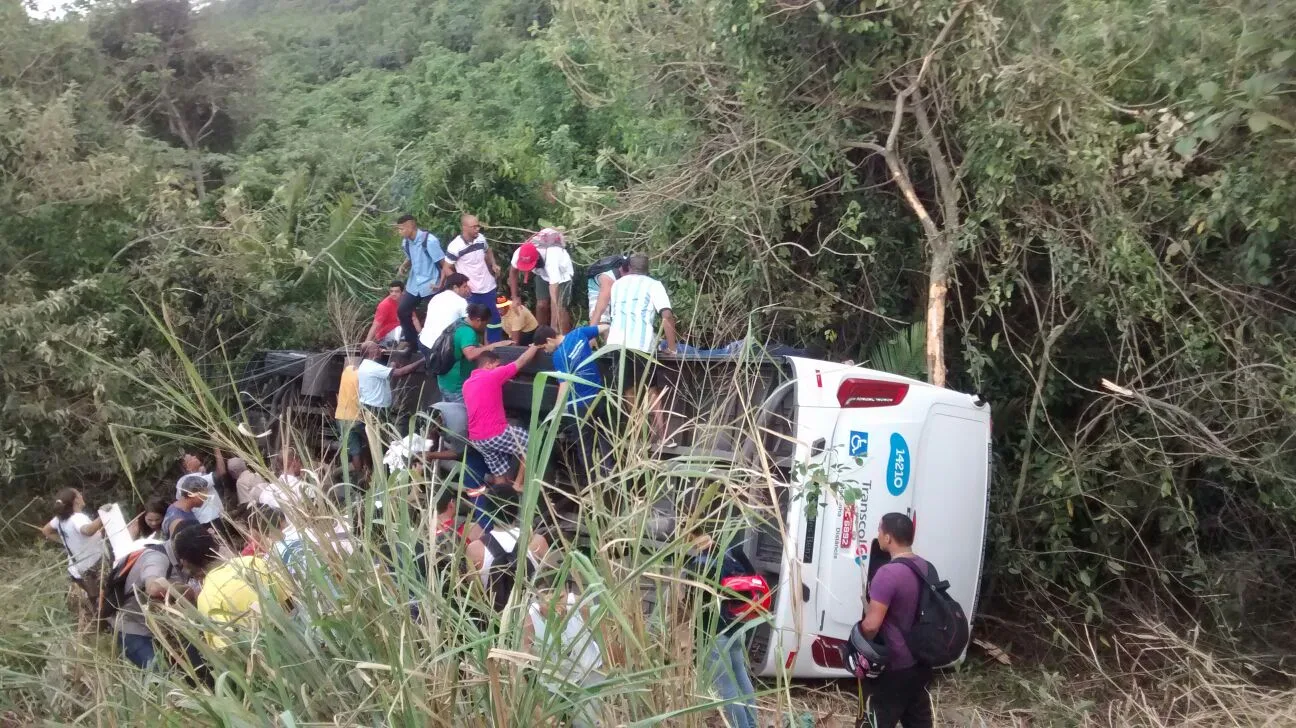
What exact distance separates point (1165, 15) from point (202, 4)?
46.4ft

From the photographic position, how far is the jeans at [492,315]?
8.34 meters

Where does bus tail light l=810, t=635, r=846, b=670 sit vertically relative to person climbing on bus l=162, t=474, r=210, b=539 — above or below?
below

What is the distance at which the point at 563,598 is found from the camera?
2.91 metres

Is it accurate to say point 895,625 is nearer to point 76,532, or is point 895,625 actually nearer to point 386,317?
point 76,532

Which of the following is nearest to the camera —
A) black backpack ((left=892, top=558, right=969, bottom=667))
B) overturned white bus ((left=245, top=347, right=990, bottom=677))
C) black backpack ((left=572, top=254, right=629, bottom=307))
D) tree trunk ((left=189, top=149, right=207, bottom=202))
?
black backpack ((left=892, top=558, right=969, bottom=667))

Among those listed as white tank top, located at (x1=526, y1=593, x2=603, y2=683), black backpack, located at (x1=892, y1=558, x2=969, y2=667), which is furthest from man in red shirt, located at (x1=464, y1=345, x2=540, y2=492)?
white tank top, located at (x1=526, y1=593, x2=603, y2=683)

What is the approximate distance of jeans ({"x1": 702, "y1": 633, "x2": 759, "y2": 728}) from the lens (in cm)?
292

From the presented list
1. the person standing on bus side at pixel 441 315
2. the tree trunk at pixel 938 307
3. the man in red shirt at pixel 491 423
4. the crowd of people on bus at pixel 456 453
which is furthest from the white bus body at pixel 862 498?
the person standing on bus side at pixel 441 315

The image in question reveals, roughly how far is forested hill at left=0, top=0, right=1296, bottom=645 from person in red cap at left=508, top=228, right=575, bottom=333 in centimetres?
38

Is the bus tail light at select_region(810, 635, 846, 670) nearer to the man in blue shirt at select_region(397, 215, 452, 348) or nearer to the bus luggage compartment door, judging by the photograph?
the bus luggage compartment door

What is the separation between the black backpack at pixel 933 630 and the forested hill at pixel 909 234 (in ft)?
6.09

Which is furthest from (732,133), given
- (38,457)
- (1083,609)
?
(38,457)

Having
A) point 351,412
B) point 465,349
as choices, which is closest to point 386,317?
point 465,349

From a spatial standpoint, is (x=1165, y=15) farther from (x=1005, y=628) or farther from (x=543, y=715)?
(x=543, y=715)
